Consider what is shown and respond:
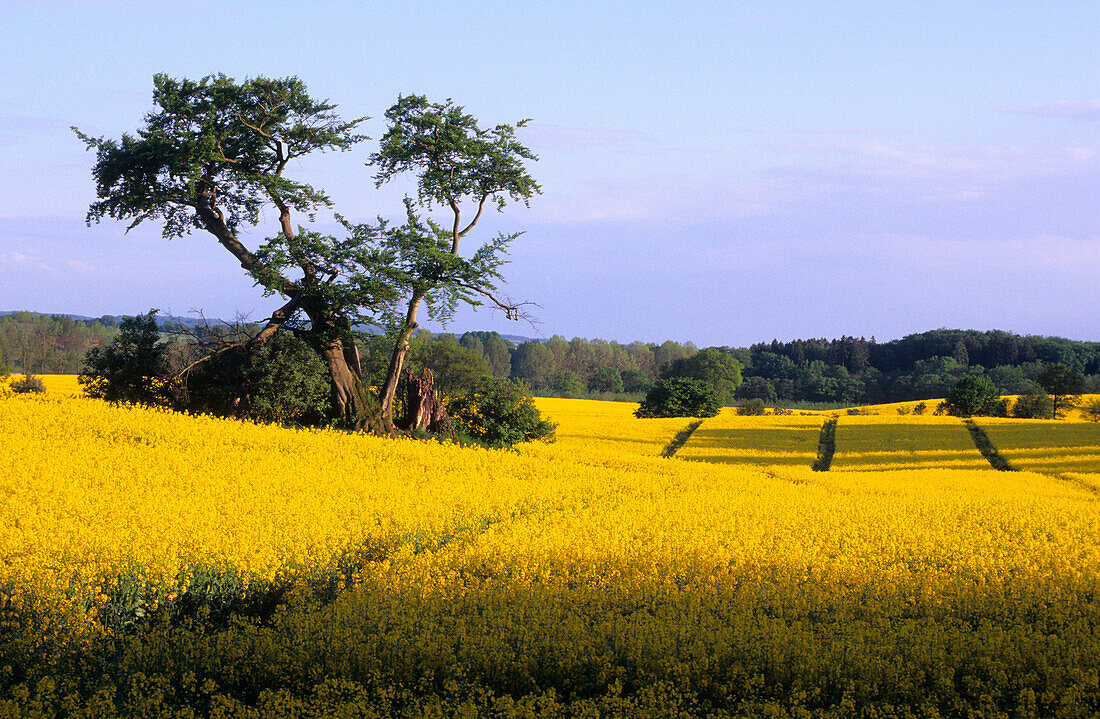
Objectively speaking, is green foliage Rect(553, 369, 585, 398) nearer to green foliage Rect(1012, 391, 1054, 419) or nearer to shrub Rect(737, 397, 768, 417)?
shrub Rect(737, 397, 768, 417)

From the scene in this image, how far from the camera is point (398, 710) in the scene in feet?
21.5

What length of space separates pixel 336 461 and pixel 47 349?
326 feet

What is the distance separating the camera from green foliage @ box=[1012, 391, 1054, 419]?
6103cm

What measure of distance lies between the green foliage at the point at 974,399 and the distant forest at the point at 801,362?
78.9ft

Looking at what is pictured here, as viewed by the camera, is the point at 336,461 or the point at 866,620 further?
the point at 336,461

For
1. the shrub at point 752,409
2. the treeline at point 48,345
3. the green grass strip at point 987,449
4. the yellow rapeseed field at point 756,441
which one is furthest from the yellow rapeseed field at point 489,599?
the treeline at point 48,345

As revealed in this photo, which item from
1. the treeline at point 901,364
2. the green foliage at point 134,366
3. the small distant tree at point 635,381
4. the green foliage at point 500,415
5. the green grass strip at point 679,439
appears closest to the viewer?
the green foliage at point 134,366

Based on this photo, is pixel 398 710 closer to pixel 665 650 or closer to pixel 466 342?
pixel 665 650

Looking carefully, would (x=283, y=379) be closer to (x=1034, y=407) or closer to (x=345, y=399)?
(x=345, y=399)

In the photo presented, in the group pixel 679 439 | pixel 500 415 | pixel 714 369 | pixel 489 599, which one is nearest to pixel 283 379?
pixel 500 415

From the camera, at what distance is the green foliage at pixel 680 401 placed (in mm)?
62562

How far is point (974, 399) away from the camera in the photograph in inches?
2333

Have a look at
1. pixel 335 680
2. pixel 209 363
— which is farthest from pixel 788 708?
pixel 209 363

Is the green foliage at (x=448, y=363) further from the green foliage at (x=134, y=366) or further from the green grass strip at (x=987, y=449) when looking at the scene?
the green grass strip at (x=987, y=449)
